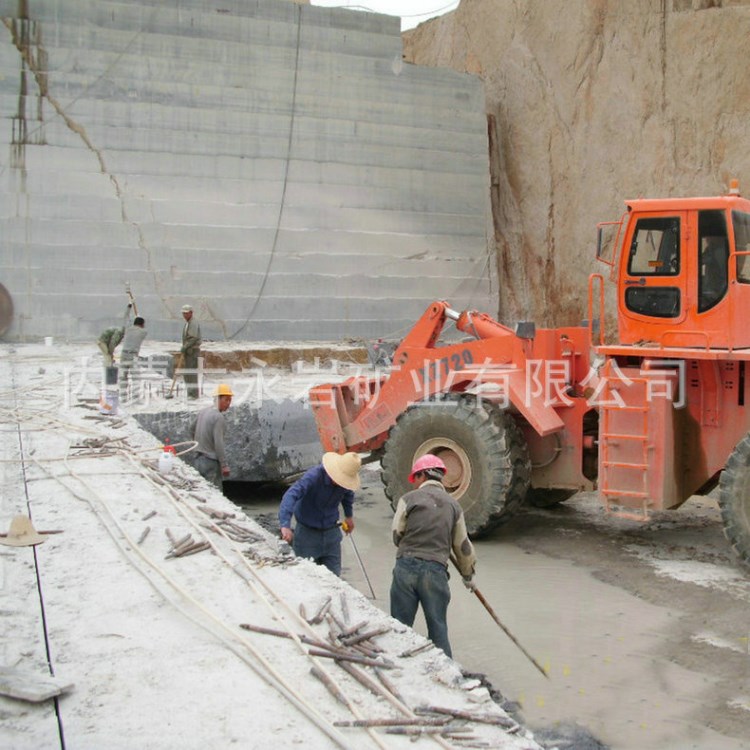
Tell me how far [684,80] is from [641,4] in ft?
6.40

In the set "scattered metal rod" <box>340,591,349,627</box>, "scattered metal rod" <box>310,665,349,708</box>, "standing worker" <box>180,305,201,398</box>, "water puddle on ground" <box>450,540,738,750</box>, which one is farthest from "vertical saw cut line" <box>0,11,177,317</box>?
"scattered metal rod" <box>310,665,349,708</box>

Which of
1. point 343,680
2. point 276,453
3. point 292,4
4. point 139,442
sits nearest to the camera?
point 343,680

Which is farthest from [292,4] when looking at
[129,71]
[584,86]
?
[584,86]

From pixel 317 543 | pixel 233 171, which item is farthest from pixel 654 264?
Answer: pixel 233 171

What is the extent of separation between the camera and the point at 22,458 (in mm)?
7367

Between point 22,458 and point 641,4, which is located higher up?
point 641,4

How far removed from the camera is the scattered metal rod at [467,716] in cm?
323

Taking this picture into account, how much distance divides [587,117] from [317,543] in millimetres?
15371

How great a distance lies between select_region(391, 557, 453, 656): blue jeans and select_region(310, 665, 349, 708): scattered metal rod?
1.42m

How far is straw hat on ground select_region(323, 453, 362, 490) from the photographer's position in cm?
573

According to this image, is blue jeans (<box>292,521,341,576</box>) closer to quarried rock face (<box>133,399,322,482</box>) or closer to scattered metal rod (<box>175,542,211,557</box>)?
scattered metal rod (<box>175,542,211,557</box>)

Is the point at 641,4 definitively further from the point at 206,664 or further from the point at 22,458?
the point at 206,664

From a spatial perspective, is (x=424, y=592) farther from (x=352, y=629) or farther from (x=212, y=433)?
(x=212, y=433)

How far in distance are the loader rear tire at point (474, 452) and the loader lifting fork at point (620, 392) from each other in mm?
13
